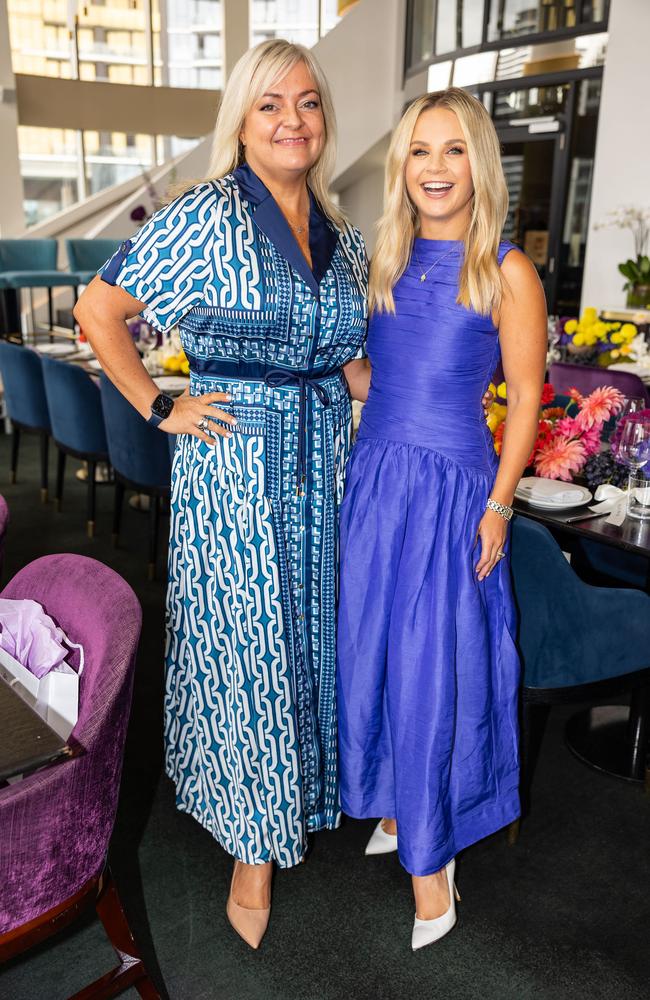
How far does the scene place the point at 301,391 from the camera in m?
1.78

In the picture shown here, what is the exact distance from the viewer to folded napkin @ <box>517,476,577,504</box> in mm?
2434

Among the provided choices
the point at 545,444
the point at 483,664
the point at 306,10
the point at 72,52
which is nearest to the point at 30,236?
the point at 72,52

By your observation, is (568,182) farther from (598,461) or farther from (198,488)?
(198,488)

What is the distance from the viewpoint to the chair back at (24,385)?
490cm

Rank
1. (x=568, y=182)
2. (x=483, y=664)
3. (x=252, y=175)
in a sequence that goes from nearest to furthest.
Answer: (x=252, y=175), (x=483, y=664), (x=568, y=182)

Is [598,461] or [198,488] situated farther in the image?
[598,461]

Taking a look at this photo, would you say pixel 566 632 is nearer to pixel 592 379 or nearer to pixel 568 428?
pixel 568 428

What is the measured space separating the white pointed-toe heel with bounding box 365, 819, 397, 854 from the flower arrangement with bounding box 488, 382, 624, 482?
112 centimetres

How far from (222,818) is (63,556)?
0.74 meters

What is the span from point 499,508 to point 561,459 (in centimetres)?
88

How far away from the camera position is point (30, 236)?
11.3m

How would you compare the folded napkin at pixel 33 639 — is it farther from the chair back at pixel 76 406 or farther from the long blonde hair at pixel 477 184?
the chair back at pixel 76 406

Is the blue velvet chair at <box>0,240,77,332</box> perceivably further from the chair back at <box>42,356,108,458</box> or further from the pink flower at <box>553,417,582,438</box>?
the pink flower at <box>553,417,582,438</box>

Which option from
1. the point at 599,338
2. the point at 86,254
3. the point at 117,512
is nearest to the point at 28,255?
the point at 86,254
